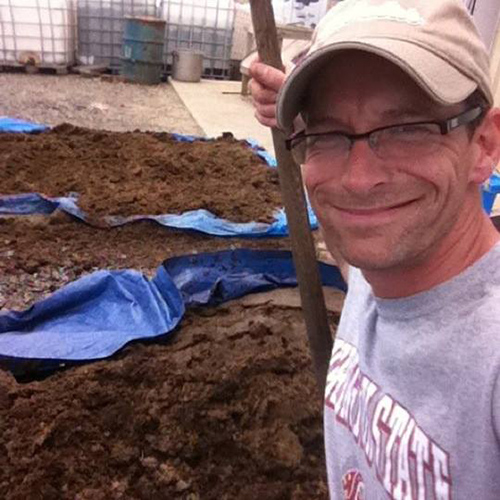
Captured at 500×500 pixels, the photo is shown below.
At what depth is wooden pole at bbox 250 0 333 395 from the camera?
62.6 inches

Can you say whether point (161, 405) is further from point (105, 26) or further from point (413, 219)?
point (105, 26)

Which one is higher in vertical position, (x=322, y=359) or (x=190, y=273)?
(x=322, y=359)

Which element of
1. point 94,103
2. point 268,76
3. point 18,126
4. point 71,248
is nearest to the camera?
point 268,76

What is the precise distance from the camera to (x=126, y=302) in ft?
11.1

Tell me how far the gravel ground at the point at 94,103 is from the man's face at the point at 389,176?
6.15 meters

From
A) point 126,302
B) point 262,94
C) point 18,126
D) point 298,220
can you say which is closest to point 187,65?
point 18,126

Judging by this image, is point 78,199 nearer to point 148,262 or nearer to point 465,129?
point 148,262

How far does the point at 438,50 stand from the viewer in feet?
3.21

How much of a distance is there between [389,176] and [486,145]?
20 centimetres

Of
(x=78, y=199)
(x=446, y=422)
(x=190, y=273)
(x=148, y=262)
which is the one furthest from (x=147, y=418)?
(x=78, y=199)

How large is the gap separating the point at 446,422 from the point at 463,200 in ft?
1.23

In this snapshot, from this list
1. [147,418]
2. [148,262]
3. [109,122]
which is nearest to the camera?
[147,418]

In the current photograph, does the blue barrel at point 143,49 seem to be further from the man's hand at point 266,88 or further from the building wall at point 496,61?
the man's hand at point 266,88

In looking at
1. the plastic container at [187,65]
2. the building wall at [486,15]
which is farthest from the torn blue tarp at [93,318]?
the plastic container at [187,65]
